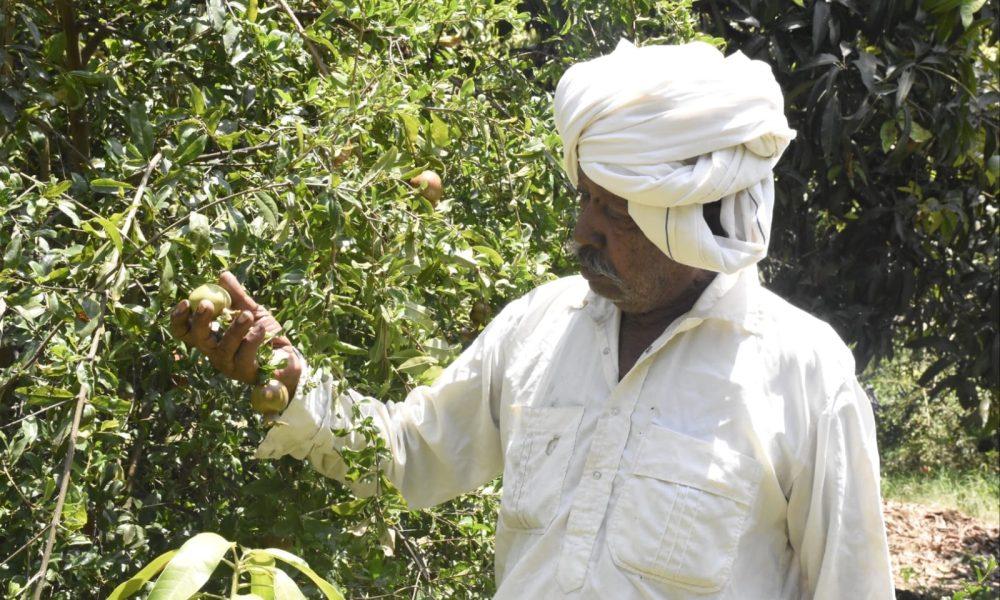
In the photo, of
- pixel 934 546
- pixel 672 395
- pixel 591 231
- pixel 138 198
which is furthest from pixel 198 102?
pixel 934 546

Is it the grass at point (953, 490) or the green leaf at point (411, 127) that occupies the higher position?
the green leaf at point (411, 127)

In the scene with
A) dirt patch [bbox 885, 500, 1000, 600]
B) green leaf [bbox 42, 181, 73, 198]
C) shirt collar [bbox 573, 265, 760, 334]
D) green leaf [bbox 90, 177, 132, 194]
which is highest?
green leaf [bbox 90, 177, 132, 194]

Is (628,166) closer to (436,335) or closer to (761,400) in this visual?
(761,400)

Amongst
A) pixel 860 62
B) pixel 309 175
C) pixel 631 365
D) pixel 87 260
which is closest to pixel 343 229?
pixel 309 175

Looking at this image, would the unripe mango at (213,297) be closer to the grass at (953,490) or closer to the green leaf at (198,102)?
the green leaf at (198,102)

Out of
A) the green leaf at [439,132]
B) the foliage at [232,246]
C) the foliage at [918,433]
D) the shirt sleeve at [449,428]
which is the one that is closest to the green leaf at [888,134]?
the foliage at [232,246]

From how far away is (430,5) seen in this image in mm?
2311

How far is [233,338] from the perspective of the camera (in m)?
1.80

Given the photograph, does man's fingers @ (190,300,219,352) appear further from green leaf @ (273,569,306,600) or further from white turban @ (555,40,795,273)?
white turban @ (555,40,795,273)

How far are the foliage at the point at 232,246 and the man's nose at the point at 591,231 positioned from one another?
20 centimetres

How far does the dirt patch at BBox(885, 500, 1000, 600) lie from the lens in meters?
6.10

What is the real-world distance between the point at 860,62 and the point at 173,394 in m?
2.47

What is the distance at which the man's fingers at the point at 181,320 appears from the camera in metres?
1.77

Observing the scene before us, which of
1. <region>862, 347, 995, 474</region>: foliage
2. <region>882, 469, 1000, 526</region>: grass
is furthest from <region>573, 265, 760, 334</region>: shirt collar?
<region>862, 347, 995, 474</region>: foliage
